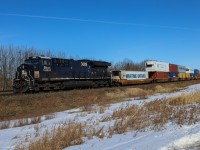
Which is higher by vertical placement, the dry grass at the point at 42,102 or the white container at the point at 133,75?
the white container at the point at 133,75

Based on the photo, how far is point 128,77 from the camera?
46062 mm

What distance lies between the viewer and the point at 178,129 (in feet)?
26.6

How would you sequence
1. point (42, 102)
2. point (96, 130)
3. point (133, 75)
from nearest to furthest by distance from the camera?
point (96, 130)
point (42, 102)
point (133, 75)

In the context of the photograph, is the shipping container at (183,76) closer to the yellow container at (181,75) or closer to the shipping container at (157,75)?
the yellow container at (181,75)

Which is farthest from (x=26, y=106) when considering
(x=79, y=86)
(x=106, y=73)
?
(x=106, y=73)

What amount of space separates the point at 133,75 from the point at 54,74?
21.2 m

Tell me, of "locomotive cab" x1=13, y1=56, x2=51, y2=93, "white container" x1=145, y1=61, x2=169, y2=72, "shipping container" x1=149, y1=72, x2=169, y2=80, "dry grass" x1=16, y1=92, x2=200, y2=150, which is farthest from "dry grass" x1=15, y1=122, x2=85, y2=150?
"shipping container" x1=149, y1=72, x2=169, y2=80

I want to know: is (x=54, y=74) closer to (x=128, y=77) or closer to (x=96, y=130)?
(x=128, y=77)

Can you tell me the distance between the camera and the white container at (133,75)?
44.8 m

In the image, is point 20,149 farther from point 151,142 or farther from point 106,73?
point 106,73

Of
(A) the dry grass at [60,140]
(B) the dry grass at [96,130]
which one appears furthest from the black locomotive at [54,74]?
(A) the dry grass at [60,140]

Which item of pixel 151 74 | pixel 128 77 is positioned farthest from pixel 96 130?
pixel 151 74

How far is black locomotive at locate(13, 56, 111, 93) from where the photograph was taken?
86.7ft

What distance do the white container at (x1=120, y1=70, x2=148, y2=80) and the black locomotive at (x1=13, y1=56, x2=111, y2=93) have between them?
8.04m
